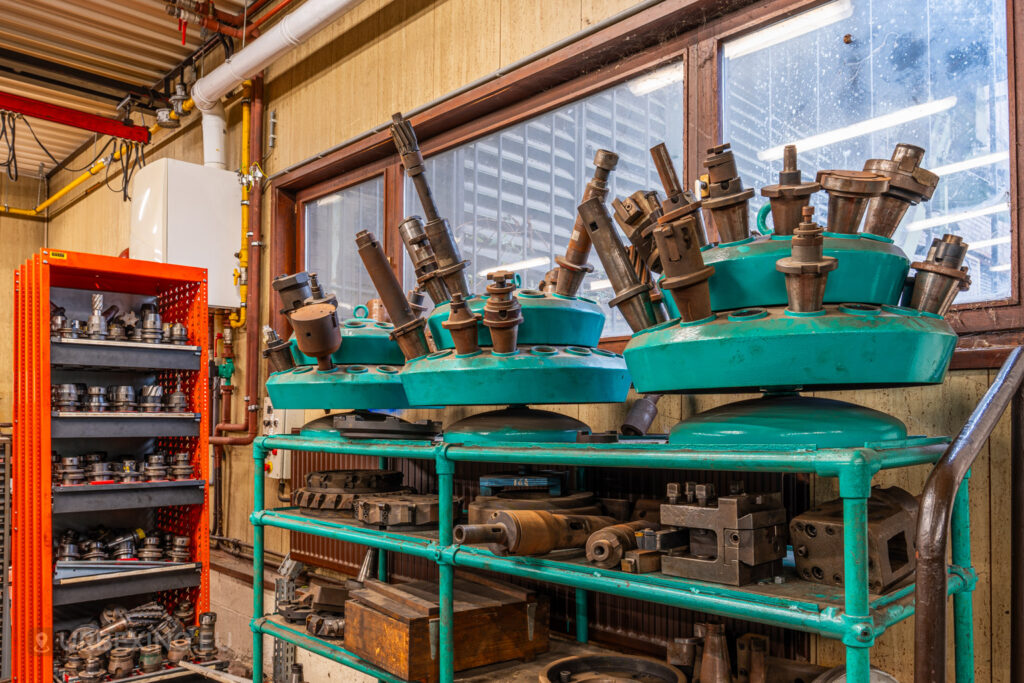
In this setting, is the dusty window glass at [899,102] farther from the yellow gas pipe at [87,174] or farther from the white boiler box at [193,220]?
the yellow gas pipe at [87,174]

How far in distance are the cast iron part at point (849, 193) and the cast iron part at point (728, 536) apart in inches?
19.8

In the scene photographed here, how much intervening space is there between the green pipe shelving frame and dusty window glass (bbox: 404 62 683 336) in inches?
37.7

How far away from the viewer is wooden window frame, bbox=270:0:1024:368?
163 centimetres

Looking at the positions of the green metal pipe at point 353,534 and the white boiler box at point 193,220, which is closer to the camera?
the green metal pipe at point 353,534

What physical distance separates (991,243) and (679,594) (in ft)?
3.58

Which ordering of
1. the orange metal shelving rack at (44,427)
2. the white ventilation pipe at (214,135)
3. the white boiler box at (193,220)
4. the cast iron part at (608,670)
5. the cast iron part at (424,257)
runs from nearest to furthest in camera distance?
the cast iron part at (608,670), the cast iron part at (424,257), the orange metal shelving rack at (44,427), the white boiler box at (193,220), the white ventilation pipe at (214,135)

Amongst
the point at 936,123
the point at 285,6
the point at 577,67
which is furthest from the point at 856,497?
the point at 285,6

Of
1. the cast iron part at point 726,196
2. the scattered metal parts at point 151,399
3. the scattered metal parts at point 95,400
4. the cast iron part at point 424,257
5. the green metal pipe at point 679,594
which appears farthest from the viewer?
the scattered metal parts at point 151,399

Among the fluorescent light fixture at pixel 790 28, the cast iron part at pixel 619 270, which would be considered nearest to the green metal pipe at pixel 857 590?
the cast iron part at pixel 619 270

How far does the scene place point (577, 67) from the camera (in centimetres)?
261

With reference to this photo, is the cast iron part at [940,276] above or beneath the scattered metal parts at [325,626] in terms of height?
above

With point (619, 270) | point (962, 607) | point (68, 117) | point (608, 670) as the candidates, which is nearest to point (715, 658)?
point (608, 670)

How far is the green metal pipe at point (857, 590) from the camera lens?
107 centimetres

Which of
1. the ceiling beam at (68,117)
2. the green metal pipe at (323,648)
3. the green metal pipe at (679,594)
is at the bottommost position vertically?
the green metal pipe at (323,648)
